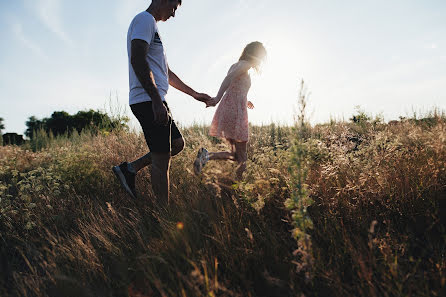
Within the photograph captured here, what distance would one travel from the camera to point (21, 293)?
1935mm

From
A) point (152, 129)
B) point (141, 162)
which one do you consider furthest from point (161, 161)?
point (141, 162)

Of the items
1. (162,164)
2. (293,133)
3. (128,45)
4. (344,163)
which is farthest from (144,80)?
(344,163)

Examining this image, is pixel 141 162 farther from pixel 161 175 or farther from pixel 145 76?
pixel 145 76

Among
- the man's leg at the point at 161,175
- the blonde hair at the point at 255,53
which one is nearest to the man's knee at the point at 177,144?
the man's leg at the point at 161,175

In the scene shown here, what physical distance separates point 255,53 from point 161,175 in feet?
6.40

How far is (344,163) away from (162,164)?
1753 millimetres

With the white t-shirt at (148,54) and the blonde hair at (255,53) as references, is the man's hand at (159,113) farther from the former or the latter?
the blonde hair at (255,53)

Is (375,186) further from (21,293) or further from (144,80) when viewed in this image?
(21,293)

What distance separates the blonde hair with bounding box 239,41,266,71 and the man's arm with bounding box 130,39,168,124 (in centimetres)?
158

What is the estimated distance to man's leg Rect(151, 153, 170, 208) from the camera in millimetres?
2738

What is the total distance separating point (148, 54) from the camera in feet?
8.86

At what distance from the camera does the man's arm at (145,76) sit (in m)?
2.42

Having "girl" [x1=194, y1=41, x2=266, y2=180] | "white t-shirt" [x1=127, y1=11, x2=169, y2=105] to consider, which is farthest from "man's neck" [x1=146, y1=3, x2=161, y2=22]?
"girl" [x1=194, y1=41, x2=266, y2=180]

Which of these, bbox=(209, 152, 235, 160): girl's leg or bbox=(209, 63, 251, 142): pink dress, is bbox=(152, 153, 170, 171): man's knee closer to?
bbox=(209, 152, 235, 160): girl's leg
